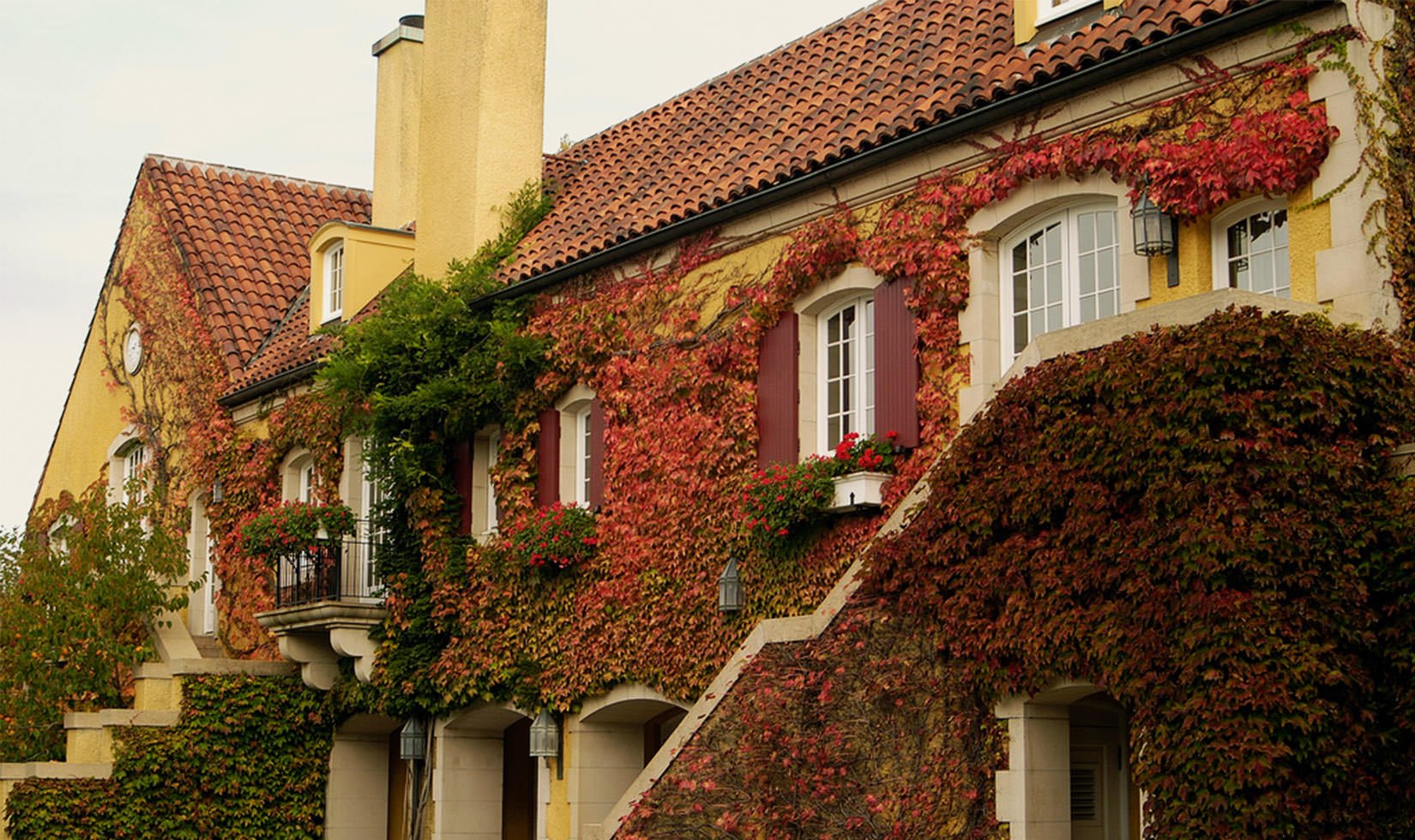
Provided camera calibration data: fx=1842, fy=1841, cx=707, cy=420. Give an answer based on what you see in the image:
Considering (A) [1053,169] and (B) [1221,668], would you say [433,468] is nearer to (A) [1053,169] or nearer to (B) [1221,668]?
(A) [1053,169]

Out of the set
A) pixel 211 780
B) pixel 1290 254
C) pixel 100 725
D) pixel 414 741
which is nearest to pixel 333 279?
pixel 100 725

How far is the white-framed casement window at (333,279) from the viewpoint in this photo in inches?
981

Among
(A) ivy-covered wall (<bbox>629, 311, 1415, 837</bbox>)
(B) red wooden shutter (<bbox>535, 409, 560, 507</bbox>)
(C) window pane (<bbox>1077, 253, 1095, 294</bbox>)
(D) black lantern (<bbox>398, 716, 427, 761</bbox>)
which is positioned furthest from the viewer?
(D) black lantern (<bbox>398, 716, 427, 761</bbox>)

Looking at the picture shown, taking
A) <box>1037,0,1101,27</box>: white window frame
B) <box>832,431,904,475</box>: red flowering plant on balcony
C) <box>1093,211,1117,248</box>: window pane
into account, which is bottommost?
<box>832,431,904,475</box>: red flowering plant on balcony

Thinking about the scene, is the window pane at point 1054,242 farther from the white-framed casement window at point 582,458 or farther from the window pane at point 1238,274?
the white-framed casement window at point 582,458

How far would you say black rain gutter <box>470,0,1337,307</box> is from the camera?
12.9m

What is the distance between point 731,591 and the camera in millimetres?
16328

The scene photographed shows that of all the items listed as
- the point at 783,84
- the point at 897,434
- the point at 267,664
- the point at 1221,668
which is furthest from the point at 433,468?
the point at 1221,668

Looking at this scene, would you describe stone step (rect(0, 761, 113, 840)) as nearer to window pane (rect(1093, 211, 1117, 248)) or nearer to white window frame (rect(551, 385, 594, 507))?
white window frame (rect(551, 385, 594, 507))

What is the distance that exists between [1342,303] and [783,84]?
28.2ft

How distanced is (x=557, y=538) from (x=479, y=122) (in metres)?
5.92

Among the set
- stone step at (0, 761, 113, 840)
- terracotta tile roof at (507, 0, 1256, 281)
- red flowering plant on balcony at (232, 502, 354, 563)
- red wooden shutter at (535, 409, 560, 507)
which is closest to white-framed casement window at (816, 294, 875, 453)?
terracotta tile roof at (507, 0, 1256, 281)

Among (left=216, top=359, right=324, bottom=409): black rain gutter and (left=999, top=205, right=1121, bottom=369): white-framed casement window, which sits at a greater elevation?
(left=216, top=359, right=324, bottom=409): black rain gutter

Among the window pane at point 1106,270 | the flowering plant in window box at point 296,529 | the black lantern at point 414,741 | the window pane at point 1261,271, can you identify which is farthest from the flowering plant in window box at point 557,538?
the window pane at point 1261,271
